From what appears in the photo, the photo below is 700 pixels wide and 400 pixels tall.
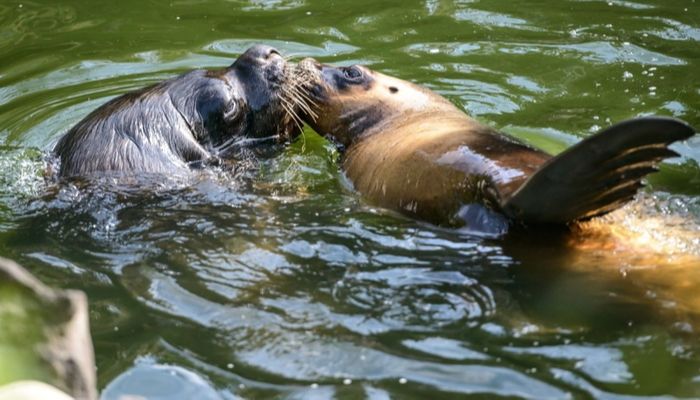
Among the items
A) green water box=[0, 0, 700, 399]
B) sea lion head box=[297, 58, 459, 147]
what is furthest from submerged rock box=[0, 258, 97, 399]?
sea lion head box=[297, 58, 459, 147]

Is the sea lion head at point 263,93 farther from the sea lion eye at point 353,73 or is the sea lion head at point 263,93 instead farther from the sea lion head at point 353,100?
the sea lion eye at point 353,73

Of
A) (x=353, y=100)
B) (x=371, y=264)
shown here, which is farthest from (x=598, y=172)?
(x=353, y=100)

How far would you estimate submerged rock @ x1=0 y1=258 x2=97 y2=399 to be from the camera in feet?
8.25

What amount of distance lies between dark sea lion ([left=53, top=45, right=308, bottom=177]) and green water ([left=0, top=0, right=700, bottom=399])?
0.64ft

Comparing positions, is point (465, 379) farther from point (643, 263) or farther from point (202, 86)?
point (202, 86)

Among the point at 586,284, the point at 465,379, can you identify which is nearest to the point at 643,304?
the point at 586,284

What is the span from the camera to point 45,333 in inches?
101

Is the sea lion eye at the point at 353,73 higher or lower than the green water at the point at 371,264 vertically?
higher

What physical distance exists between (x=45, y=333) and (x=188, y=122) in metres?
3.74

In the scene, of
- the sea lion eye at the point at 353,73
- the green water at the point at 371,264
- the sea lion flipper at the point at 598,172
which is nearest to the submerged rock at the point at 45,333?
the green water at the point at 371,264

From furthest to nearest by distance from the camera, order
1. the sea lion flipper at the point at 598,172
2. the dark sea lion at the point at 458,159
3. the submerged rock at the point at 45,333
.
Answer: the dark sea lion at the point at 458,159 → the sea lion flipper at the point at 598,172 → the submerged rock at the point at 45,333

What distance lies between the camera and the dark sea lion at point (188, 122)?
5.92m

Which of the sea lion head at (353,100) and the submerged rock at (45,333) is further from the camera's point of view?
the sea lion head at (353,100)

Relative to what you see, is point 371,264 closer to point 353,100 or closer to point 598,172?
point 598,172
